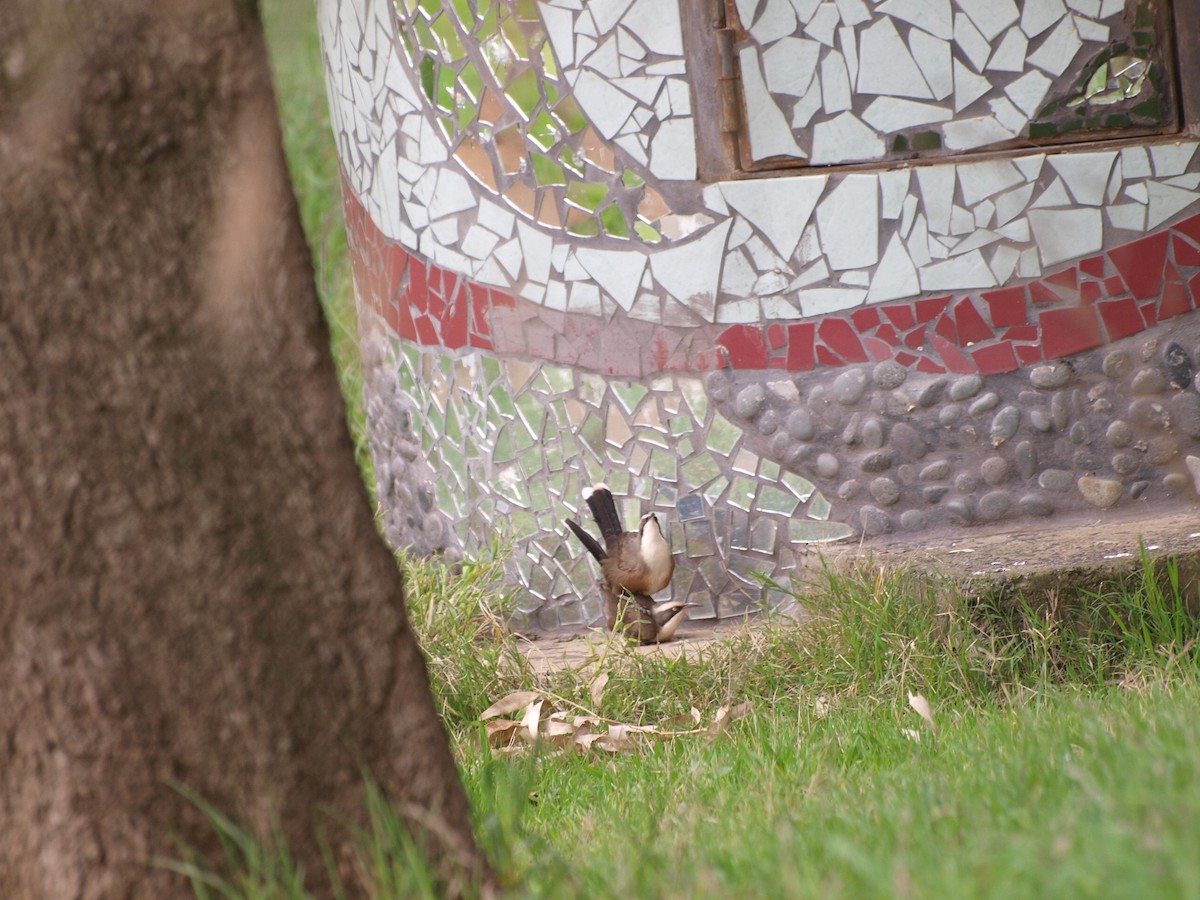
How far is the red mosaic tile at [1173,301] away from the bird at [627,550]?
6.68ft

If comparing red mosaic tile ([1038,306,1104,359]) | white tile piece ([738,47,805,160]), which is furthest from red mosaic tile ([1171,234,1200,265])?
white tile piece ([738,47,805,160])

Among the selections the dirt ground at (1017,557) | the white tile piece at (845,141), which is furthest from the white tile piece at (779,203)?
the dirt ground at (1017,557)

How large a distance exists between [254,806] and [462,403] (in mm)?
4244

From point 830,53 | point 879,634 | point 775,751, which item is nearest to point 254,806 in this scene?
point 775,751

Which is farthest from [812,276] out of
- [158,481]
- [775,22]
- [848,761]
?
[158,481]

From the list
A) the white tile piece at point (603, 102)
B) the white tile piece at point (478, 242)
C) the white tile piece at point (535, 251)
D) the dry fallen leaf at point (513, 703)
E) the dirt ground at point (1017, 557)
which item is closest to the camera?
the dirt ground at point (1017, 557)

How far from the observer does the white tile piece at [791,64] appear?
5.21m

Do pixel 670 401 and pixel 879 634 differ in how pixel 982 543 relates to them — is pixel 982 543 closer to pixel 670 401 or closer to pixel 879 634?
pixel 879 634

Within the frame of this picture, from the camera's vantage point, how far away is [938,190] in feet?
16.8

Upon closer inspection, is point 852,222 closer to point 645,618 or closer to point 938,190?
point 938,190

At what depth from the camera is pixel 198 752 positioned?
1.93 meters

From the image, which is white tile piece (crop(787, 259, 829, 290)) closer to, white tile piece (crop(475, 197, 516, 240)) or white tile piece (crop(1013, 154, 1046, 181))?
white tile piece (crop(1013, 154, 1046, 181))

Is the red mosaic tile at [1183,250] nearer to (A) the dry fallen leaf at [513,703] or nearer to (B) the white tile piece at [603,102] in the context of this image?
(B) the white tile piece at [603,102]

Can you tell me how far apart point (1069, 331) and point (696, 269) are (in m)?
1.42
